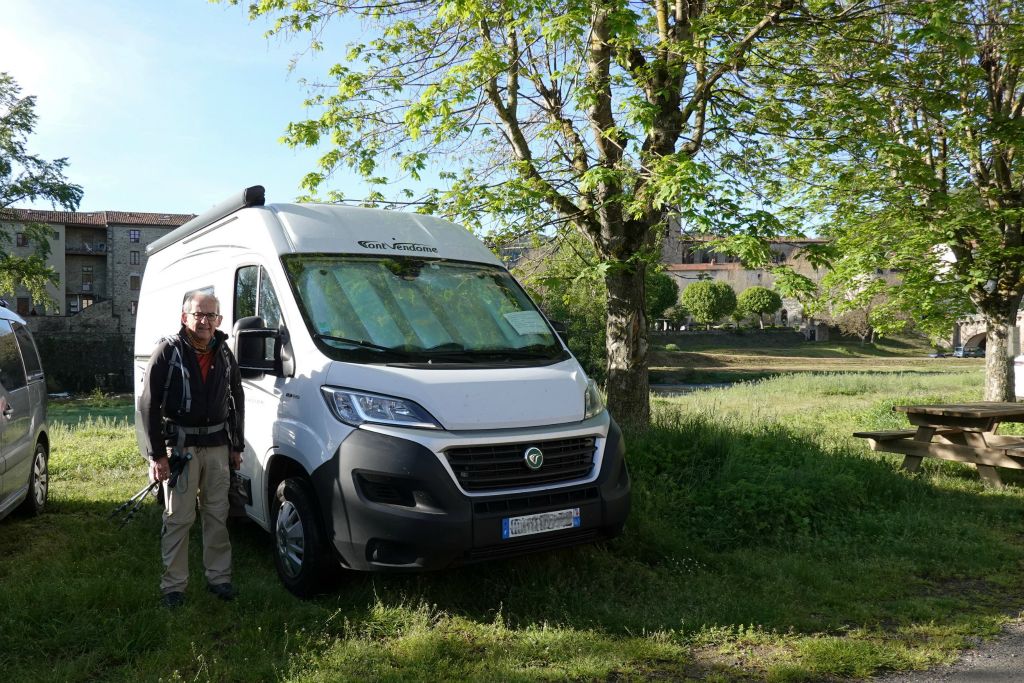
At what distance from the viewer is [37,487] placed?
7.53 meters

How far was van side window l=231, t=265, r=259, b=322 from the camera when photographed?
5.84 m

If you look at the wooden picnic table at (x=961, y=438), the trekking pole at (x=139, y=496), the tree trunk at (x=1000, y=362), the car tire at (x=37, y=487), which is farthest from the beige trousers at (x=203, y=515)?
the tree trunk at (x=1000, y=362)

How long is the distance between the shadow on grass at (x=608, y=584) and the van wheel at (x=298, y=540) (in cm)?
12

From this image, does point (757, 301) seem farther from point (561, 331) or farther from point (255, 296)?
point (255, 296)

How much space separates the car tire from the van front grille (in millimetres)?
4867

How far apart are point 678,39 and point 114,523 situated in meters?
7.42

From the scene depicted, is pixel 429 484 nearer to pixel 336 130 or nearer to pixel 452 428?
pixel 452 428

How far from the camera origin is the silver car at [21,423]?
6400 mm

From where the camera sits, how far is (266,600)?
16.3ft

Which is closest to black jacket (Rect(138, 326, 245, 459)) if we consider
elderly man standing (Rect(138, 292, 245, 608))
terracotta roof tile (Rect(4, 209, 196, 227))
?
elderly man standing (Rect(138, 292, 245, 608))

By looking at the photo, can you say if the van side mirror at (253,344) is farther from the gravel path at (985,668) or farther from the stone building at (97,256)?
the stone building at (97,256)

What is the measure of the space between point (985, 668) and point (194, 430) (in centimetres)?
465

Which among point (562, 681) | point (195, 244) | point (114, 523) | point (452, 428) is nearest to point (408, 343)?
point (452, 428)

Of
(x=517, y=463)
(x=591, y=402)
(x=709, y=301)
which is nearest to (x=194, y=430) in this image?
(x=517, y=463)
